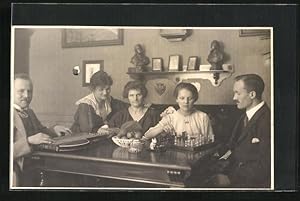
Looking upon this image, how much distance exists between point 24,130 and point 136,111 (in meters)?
0.21

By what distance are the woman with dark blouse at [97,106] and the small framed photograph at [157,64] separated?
83mm

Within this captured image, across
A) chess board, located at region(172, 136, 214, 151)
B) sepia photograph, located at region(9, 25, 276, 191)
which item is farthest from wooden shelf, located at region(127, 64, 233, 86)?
chess board, located at region(172, 136, 214, 151)

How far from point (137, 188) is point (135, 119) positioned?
0.41 feet

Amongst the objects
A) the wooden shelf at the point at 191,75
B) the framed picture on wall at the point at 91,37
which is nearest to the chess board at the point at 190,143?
the wooden shelf at the point at 191,75

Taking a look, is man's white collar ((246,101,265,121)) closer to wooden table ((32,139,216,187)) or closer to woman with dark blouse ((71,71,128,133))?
wooden table ((32,139,216,187))

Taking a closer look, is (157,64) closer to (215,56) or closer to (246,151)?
(215,56)

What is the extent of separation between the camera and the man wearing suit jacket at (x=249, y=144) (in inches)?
30.3

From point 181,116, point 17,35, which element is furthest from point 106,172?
point 17,35

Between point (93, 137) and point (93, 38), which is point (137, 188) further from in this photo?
point (93, 38)

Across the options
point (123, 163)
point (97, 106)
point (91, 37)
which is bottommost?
point (123, 163)

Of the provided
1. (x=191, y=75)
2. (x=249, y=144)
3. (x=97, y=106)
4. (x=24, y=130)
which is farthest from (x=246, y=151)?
(x=24, y=130)

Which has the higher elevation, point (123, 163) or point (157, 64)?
point (157, 64)

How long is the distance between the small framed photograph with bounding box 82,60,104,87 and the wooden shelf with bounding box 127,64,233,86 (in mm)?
56

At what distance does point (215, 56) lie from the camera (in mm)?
775
